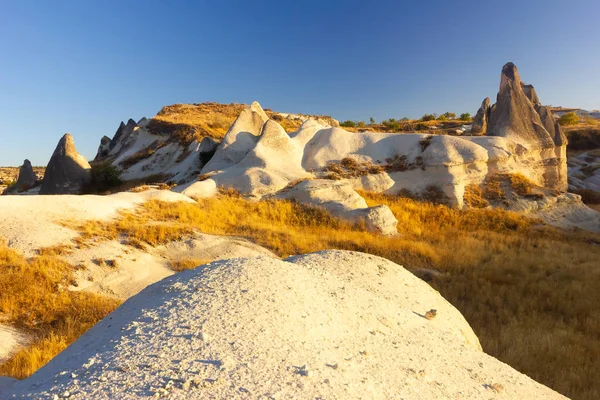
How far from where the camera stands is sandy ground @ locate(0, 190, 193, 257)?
860 cm

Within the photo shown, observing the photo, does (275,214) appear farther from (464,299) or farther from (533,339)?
(533,339)

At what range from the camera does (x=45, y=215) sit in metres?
9.92

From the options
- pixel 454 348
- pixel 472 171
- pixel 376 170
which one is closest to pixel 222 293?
pixel 454 348

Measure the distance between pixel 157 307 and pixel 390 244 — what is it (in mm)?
9378

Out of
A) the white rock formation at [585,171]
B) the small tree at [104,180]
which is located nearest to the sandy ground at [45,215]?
the small tree at [104,180]

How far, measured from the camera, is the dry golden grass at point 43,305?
5.17 metres

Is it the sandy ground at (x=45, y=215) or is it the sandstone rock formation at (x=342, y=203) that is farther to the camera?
the sandstone rock formation at (x=342, y=203)

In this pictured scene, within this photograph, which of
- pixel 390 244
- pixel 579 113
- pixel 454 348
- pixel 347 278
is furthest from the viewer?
pixel 579 113

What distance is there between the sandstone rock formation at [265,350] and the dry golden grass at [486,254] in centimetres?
297

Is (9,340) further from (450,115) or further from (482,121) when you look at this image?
(450,115)

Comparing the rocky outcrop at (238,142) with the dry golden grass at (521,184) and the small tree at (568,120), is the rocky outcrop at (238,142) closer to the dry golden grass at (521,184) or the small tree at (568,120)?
the dry golden grass at (521,184)

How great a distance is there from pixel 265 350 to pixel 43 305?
→ 588cm

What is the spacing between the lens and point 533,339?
21.5ft

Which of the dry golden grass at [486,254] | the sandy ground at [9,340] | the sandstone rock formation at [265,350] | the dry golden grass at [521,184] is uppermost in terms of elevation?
the sandstone rock formation at [265,350]
